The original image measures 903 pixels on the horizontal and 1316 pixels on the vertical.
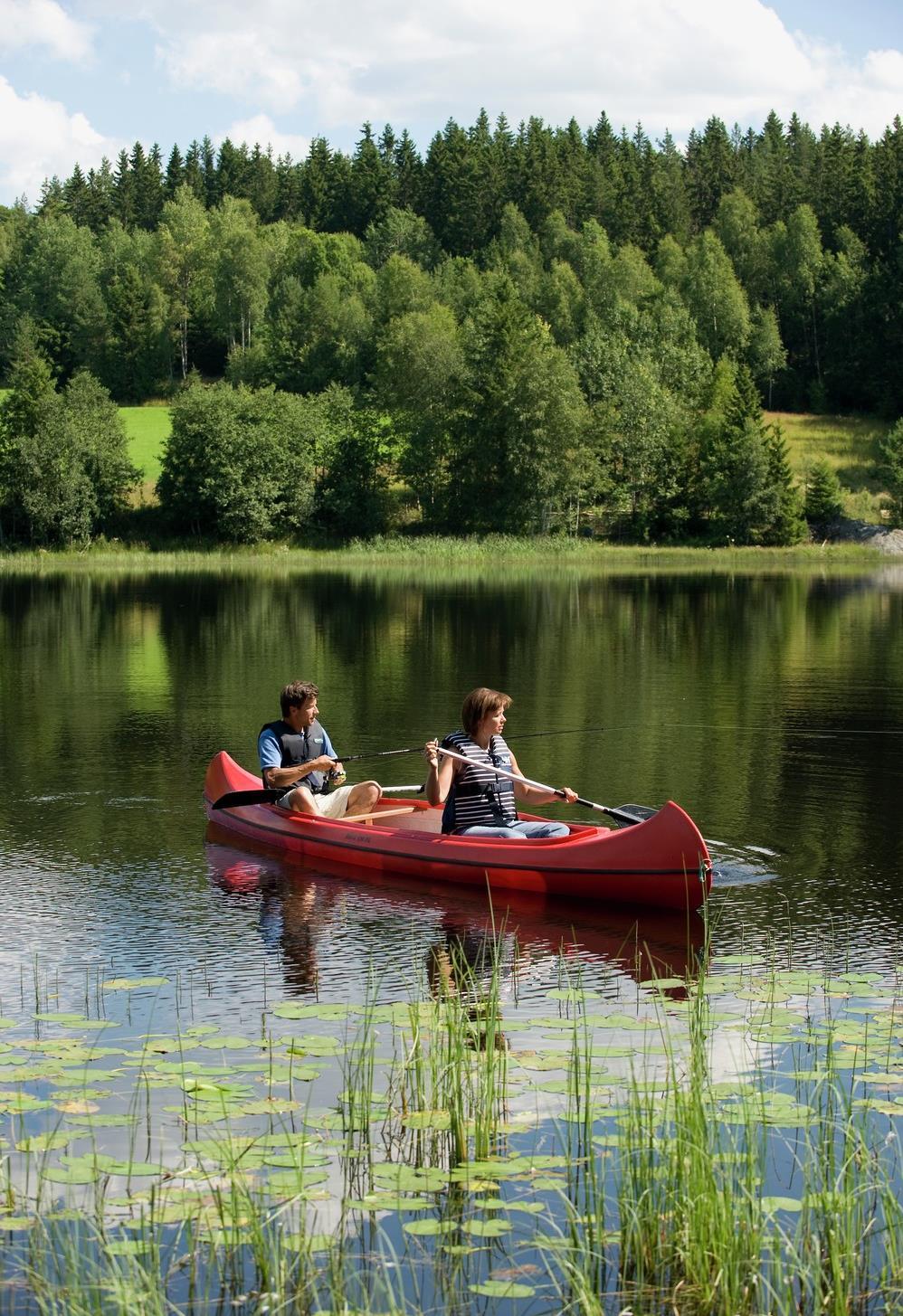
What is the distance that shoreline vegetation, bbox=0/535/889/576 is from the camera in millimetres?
62281

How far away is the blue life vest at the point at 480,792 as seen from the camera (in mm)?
11039

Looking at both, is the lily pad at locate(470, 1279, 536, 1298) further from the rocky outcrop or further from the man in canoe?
the rocky outcrop

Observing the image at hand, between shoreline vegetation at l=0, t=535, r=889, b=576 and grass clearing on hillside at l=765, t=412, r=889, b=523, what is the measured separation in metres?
6.65

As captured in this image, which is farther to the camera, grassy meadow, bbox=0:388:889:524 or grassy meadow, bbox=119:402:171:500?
grassy meadow, bbox=119:402:171:500

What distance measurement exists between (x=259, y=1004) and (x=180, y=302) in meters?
110

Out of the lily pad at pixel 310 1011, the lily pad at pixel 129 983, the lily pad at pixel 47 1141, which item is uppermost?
the lily pad at pixel 47 1141

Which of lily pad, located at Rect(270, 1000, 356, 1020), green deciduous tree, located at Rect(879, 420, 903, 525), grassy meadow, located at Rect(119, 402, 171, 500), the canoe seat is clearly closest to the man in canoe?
the canoe seat

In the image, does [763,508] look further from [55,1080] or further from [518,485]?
[55,1080]

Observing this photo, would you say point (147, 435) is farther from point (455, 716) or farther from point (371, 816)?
point (371, 816)

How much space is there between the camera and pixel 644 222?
4732 inches

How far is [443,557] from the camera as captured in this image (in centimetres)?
6419

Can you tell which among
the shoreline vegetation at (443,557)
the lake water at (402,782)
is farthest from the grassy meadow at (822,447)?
the lake water at (402,782)

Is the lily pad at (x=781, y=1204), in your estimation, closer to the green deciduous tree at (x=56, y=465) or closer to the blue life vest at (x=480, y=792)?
the blue life vest at (x=480, y=792)

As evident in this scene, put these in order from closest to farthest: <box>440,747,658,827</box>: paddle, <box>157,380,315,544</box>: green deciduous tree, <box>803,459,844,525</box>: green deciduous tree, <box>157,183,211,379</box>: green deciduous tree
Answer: <box>440,747,658,827</box>: paddle → <box>157,380,315,544</box>: green deciduous tree → <box>803,459,844,525</box>: green deciduous tree → <box>157,183,211,379</box>: green deciduous tree
